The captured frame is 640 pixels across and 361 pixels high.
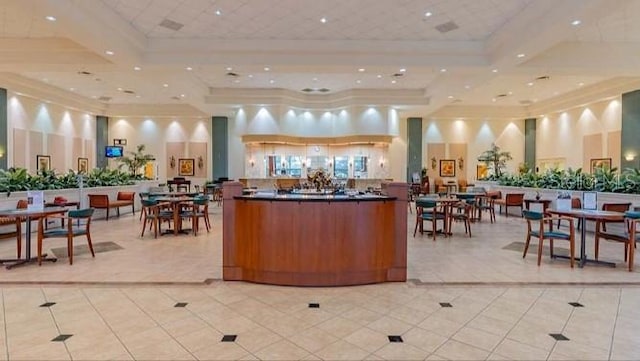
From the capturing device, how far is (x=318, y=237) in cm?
465

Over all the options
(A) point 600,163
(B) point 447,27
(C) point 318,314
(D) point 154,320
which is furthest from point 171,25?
(A) point 600,163

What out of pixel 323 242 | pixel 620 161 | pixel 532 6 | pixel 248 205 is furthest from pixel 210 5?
pixel 620 161

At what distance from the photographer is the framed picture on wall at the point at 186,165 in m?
18.5

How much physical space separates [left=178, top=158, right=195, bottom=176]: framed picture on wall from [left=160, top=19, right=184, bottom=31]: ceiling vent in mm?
10980

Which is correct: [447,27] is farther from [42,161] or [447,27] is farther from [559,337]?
[42,161]

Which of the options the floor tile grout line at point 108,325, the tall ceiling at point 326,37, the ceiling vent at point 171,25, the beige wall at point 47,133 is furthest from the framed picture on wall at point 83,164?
the floor tile grout line at point 108,325

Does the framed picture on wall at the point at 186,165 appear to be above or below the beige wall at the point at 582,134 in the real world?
below

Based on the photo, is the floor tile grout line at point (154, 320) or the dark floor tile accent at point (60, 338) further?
the dark floor tile accent at point (60, 338)

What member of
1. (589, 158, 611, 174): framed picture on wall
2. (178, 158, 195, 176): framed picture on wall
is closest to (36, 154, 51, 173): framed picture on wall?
(178, 158, 195, 176): framed picture on wall

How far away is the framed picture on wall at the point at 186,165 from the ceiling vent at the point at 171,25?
1098 cm

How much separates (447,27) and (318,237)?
5.80 m

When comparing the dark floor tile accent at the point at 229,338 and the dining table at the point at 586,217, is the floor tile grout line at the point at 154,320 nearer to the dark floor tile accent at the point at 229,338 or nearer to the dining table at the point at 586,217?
the dark floor tile accent at the point at 229,338

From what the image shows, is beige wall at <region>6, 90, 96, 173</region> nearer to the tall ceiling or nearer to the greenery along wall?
the tall ceiling

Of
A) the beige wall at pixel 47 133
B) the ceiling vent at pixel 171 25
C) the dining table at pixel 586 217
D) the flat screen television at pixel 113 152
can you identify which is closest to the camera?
the dining table at pixel 586 217
